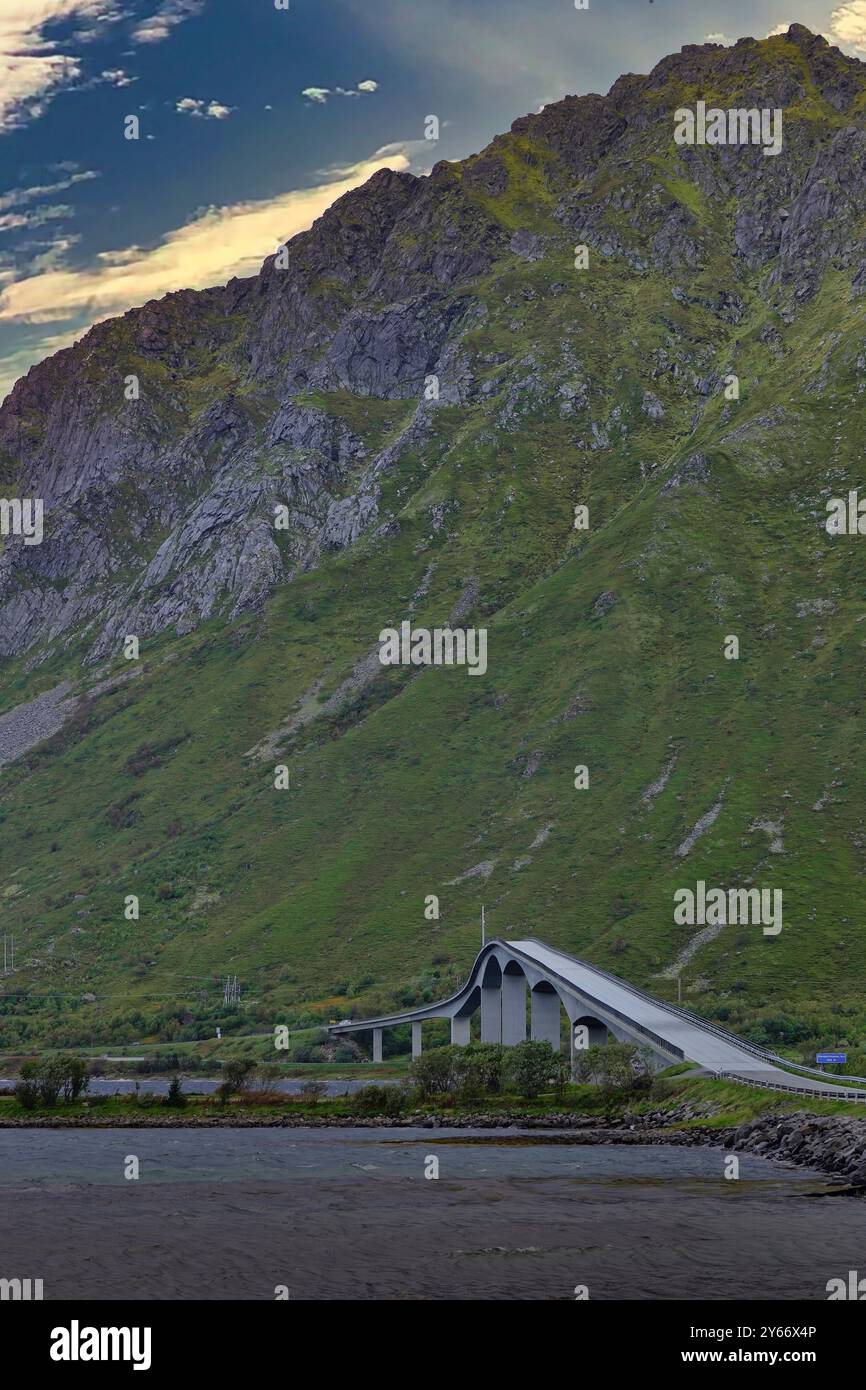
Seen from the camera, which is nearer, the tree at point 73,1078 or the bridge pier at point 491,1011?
the tree at point 73,1078

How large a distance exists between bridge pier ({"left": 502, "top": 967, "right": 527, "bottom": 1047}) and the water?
75422mm

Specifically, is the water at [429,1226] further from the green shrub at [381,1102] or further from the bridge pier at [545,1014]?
the bridge pier at [545,1014]

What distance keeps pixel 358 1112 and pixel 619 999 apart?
27803 mm

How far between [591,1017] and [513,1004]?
112ft

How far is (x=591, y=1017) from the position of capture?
149 meters

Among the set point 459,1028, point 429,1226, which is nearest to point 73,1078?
point 459,1028

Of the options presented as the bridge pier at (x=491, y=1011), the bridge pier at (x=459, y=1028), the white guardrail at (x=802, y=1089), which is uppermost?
the white guardrail at (x=802, y=1089)

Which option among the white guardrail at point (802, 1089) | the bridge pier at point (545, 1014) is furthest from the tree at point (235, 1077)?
the white guardrail at point (802, 1089)

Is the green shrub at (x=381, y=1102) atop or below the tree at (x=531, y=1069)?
below

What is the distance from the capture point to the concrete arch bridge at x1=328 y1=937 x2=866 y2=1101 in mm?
122500

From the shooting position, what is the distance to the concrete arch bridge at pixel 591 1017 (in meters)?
122

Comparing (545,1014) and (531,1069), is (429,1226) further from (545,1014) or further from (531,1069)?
(545,1014)

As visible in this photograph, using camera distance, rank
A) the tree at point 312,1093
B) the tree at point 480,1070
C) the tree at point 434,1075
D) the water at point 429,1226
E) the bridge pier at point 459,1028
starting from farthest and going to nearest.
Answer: the bridge pier at point 459,1028 → the tree at point 312,1093 → the tree at point 434,1075 → the tree at point 480,1070 → the water at point 429,1226
